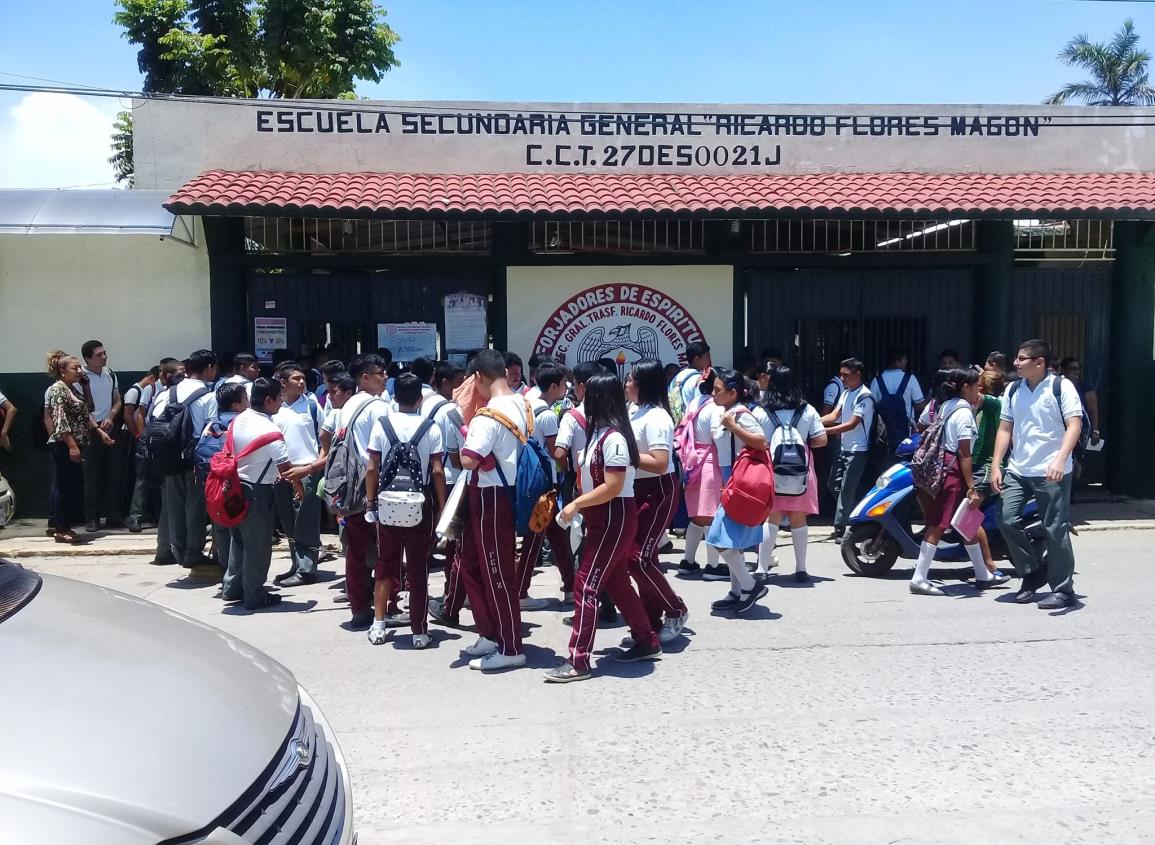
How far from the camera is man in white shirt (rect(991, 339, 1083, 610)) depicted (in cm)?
665

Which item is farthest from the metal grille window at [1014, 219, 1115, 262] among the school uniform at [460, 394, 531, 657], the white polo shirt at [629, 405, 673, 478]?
the school uniform at [460, 394, 531, 657]

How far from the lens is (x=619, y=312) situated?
11.1 meters

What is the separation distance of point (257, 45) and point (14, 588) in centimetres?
2105

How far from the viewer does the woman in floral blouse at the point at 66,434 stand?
31.0ft

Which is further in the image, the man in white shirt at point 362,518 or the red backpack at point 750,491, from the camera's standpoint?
the red backpack at point 750,491

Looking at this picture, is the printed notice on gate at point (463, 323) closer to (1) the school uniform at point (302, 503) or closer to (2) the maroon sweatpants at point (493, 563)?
(1) the school uniform at point (302, 503)

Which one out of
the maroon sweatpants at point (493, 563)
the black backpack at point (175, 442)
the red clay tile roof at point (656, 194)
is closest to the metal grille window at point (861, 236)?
the red clay tile roof at point (656, 194)

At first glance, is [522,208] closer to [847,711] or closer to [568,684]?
[568,684]

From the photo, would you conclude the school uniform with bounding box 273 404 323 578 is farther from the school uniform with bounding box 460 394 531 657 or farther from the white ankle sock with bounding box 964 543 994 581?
the white ankle sock with bounding box 964 543 994 581

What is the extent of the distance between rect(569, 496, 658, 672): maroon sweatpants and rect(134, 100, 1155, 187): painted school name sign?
6.96 m

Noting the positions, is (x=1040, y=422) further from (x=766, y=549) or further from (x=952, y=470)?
(x=766, y=549)

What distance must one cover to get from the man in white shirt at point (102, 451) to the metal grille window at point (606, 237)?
4622 mm

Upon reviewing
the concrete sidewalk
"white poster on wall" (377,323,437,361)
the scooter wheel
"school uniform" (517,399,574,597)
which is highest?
"white poster on wall" (377,323,437,361)

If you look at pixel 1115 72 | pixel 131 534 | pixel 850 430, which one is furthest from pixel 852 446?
pixel 1115 72
